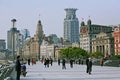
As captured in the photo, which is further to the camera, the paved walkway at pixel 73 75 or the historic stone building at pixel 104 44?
the historic stone building at pixel 104 44

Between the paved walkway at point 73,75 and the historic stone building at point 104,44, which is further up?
the historic stone building at point 104,44

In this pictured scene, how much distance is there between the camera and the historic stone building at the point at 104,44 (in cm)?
17050

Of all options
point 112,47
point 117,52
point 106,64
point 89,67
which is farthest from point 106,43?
point 89,67

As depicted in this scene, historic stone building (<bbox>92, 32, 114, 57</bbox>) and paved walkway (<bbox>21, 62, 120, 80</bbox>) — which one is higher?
historic stone building (<bbox>92, 32, 114, 57</bbox>)

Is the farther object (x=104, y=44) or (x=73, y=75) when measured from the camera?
(x=104, y=44)

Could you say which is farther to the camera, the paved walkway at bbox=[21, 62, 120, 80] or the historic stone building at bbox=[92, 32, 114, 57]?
the historic stone building at bbox=[92, 32, 114, 57]

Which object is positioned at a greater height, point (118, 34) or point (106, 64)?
point (118, 34)

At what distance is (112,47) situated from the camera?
17212 cm

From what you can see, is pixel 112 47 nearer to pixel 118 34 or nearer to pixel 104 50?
pixel 104 50

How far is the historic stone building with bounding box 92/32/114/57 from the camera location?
559 ft

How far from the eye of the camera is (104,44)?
176875 mm

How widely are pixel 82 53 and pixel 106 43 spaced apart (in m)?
14.8

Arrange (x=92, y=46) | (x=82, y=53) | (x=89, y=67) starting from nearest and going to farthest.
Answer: (x=89, y=67) < (x=82, y=53) < (x=92, y=46)

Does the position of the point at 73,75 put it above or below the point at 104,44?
below
